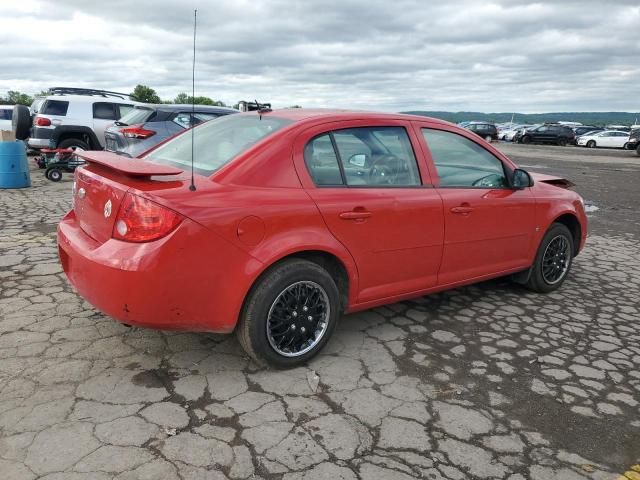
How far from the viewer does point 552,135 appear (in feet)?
132

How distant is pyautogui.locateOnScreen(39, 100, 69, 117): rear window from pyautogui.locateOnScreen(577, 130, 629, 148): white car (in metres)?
35.9

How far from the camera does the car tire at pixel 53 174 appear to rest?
1096 cm

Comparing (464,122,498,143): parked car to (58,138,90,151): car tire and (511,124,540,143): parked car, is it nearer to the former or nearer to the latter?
(511,124,540,143): parked car

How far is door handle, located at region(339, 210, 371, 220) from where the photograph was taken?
326 cm

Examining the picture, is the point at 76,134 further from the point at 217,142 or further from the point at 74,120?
the point at 217,142

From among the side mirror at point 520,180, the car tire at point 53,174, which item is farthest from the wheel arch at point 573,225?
the car tire at point 53,174

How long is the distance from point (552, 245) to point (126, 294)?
3.79 metres

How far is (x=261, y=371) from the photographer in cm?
324

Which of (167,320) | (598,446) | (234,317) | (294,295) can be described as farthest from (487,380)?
(167,320)

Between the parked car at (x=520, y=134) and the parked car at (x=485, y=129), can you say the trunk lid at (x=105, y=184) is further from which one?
the parked car at (x=520, y=134)

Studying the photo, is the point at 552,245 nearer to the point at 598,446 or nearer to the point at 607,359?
the point at 607,359

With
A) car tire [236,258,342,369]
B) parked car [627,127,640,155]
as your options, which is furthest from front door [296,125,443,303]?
parked car [627,127,640,155]

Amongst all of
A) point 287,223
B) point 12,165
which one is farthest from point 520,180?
point 12,165

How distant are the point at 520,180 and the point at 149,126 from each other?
7192 millimetres
